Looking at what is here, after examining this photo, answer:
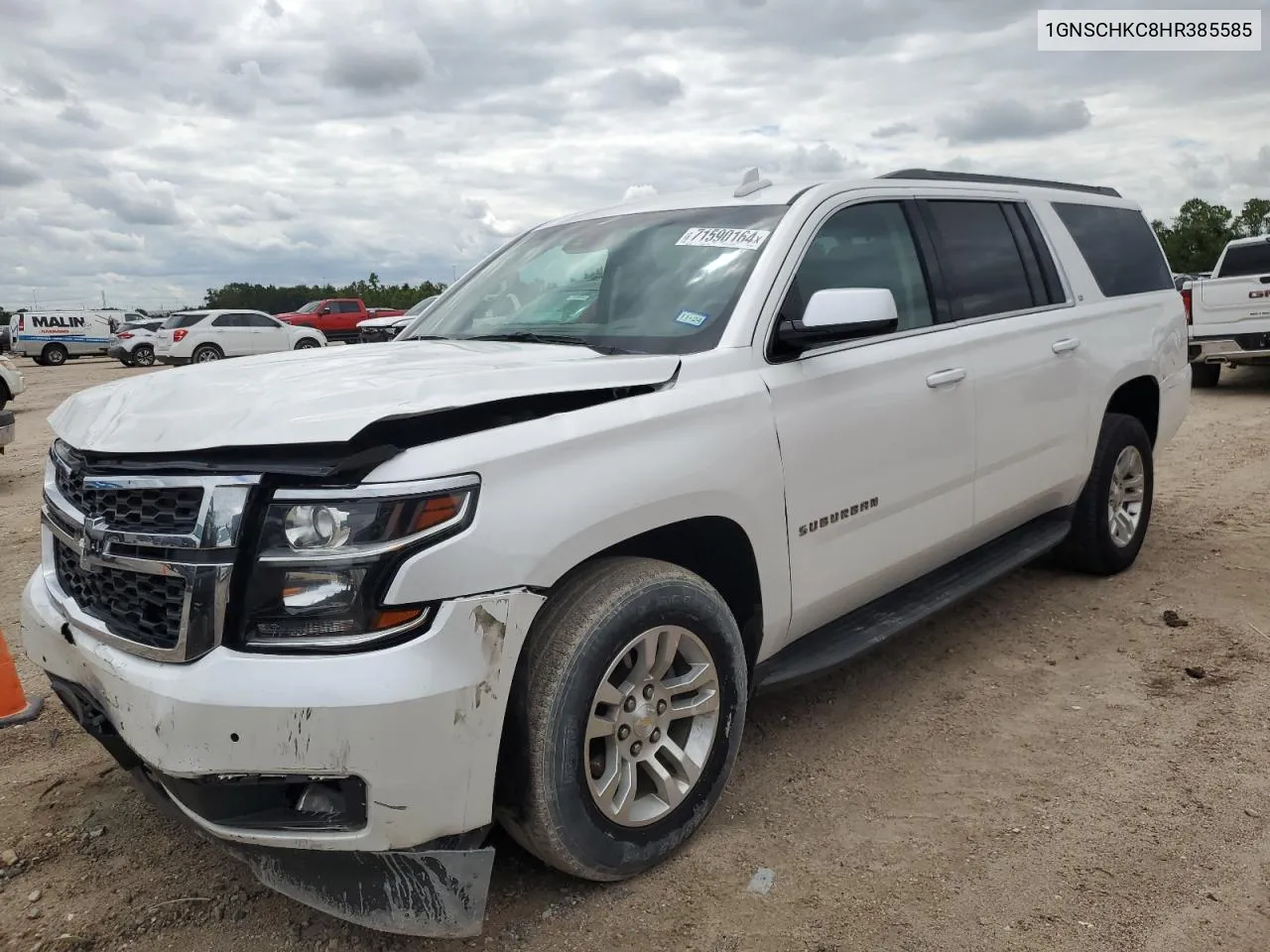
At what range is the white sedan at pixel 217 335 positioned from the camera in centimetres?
2588

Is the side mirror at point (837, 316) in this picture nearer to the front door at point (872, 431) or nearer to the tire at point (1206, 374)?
the front door at point (872, 431)

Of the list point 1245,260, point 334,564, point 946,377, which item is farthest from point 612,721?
point 1245,260

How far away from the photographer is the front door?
3.06 metres

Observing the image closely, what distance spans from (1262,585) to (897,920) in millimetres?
3573

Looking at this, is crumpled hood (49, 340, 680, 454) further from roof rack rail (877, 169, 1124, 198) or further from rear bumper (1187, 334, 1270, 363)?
rear bumper (1187, 334, 1270, 363)

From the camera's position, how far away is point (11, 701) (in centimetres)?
368

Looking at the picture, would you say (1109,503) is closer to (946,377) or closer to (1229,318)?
(946,377)

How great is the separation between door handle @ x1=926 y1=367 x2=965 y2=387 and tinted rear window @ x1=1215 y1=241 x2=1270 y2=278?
38.6 ft

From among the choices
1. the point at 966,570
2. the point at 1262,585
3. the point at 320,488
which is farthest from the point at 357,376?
the point at 1262,585

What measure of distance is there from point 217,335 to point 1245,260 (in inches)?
902

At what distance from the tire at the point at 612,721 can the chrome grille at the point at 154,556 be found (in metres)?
0.71

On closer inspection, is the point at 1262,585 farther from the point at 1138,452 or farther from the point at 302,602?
the point at 302,602

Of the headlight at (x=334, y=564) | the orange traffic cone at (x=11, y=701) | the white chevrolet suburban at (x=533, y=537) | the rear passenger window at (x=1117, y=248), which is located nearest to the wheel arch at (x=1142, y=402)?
the rear passenger window at (x=1117, y=248)

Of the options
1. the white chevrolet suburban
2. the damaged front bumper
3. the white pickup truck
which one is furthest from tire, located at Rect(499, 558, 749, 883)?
the white pickup truck
